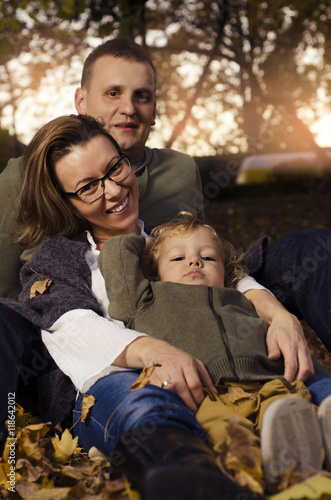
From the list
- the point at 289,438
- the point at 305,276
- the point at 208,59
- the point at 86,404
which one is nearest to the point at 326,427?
the point at 289,438

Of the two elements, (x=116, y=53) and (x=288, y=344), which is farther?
(x=116, y=53)

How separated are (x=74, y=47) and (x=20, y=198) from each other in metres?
11.3

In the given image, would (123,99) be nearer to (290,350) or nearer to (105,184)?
(105,184)

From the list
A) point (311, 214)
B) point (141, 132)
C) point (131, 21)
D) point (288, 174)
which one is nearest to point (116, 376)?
point (141, 132)

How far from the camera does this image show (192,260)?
9.12 ft

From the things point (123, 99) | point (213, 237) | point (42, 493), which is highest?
point (123, 99)

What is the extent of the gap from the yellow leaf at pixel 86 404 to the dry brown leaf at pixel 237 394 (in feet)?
1.80

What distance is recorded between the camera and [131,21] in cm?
928

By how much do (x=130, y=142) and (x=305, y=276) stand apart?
1424 mm

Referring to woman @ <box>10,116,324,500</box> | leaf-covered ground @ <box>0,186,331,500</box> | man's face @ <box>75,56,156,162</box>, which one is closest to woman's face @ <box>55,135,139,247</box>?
woman @ <box>10,116,324,500</box>

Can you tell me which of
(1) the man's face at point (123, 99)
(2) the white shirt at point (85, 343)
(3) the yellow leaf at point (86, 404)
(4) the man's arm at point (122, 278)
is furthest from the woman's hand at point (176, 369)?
(1) the man's face at point (123, 99)

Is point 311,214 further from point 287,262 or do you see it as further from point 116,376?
point 116,376

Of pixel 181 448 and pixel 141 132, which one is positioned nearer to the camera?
pixel 181 448

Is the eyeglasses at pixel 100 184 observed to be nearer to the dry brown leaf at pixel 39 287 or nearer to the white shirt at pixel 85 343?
the dry brown leaf at pixel 39 287
